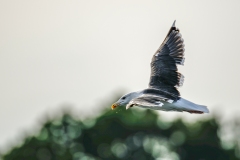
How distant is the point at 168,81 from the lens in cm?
3288

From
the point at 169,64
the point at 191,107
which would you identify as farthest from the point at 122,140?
the point at 191,107

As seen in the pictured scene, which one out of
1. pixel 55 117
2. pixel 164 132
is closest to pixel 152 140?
pixel 164 132

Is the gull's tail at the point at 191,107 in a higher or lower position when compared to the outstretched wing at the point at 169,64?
lower

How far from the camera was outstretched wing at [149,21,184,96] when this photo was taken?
1292 inches

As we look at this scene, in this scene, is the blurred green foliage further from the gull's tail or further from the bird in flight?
the gull's tail

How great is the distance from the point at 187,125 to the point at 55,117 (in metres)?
7.68

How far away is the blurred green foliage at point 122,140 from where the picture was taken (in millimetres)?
68250

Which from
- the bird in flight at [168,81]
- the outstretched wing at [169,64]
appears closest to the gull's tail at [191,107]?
the bird in flight at [168,81]

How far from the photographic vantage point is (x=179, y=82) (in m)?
32.8

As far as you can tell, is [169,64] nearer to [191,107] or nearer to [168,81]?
[168,81]

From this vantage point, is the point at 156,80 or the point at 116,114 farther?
the point at 116,114

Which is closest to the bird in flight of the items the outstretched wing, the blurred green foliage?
the outstretched wing

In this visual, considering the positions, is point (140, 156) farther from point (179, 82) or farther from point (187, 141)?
point (179, 82)

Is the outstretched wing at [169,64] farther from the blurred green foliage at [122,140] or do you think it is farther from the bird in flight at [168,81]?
the blurred green foliage at [122,140]
